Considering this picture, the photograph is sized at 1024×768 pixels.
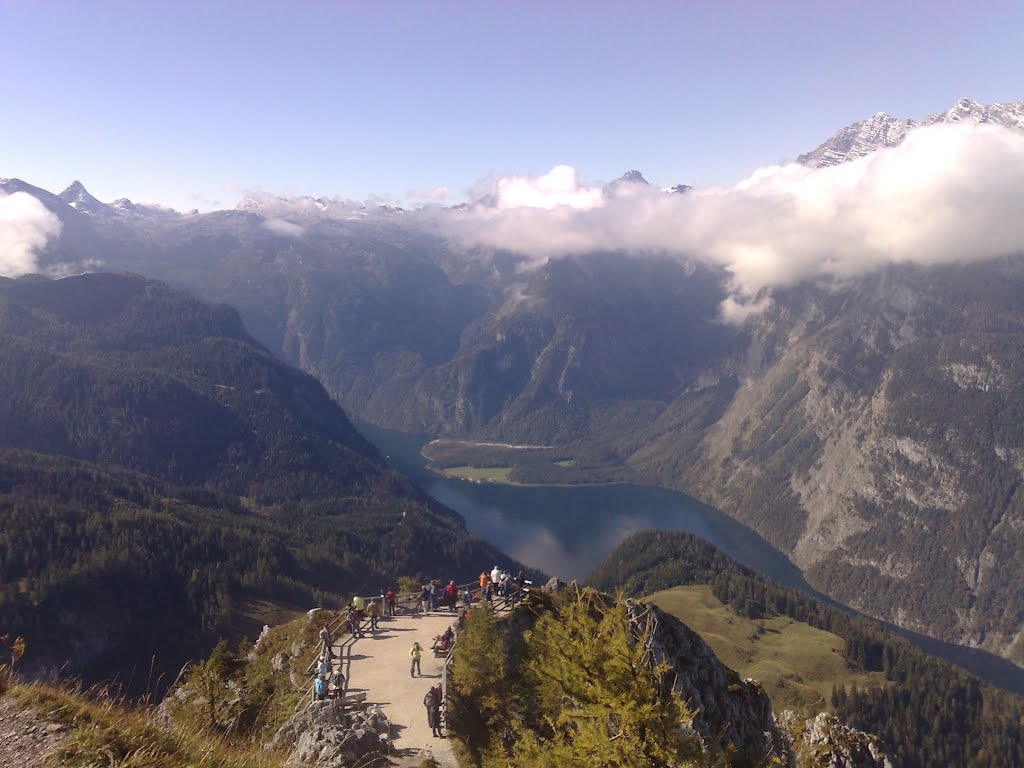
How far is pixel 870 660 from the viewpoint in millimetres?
184500

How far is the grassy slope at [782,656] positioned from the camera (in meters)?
152

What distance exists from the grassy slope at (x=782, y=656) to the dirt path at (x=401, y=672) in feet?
388

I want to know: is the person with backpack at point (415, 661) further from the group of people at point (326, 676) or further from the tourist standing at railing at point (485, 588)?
the tourist standing at railing at point (485, 588)

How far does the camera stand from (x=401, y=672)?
139 feet

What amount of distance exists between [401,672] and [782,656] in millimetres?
162551

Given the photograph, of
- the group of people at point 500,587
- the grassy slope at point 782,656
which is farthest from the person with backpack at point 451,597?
the grassy slope at point 782,656

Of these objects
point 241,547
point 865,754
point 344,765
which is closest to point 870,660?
point 865,754

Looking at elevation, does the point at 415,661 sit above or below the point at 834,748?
above

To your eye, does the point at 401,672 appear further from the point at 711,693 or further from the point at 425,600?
the point at 711,693

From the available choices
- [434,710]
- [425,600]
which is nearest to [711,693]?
[434,710]

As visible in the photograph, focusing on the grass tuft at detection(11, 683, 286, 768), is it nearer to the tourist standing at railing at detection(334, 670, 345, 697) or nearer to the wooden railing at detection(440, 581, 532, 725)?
the wooden railing at detection(440, 581, 532, 725)

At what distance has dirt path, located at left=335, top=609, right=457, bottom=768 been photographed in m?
35.2

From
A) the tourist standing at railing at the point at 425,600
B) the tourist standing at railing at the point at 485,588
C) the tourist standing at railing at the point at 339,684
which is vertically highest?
the tourist standing at railing at the point at 485,588

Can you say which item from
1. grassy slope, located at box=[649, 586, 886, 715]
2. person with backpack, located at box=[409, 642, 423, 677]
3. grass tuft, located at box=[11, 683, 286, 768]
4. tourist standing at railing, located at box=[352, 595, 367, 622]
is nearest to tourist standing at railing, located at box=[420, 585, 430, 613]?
tourist standing at railing, located at box=[352, 595, 367, 622]
